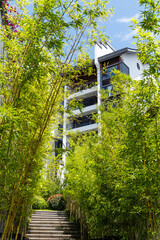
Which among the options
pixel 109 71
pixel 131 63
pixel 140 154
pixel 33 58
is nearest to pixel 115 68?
pixel 109 71

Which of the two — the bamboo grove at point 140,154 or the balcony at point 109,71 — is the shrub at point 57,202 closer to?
the balcony at point 109,71

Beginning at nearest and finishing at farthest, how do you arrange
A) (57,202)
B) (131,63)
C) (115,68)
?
(57,202) → (115,68) → (131,63)

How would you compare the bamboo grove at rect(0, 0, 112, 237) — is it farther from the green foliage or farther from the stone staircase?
the stone staircase

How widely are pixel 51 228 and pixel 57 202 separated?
12.0 ft

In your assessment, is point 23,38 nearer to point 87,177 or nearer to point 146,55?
point 146,55

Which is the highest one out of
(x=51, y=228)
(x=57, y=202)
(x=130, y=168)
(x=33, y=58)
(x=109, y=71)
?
(x=109, y=71)

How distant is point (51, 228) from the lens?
818 centimetres

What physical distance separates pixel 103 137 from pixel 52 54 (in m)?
2.42

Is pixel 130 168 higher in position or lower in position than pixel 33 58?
lower

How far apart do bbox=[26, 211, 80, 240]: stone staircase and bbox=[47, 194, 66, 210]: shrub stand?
2200 millimetres

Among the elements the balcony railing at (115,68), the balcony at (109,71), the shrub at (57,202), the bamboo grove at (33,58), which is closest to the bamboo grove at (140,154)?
the bamboo grove at (33,58)

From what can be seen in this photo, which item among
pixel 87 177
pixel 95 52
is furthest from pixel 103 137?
pixel 95 52

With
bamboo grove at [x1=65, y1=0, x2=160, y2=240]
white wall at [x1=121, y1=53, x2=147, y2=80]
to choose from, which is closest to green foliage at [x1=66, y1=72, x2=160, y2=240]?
bamboo grove at [x1=65, y1=0, x2=160, y2=240]

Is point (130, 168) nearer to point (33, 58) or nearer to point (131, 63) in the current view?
point (33, 58)
